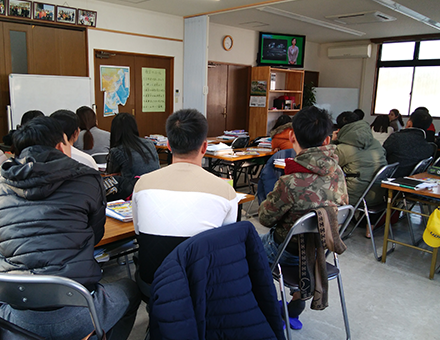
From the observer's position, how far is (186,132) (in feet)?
5.27

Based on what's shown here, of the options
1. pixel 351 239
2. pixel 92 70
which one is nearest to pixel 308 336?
pixel 351 239

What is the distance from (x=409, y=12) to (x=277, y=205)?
557cm

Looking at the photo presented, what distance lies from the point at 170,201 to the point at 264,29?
7.19 meters

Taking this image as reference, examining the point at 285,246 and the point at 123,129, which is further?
the point at 123,129

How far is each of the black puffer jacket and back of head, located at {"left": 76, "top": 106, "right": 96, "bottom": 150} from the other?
234 centimetres

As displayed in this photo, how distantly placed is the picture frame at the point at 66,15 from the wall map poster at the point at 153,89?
4.68ft

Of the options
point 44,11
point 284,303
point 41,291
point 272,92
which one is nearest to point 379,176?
point 284,303

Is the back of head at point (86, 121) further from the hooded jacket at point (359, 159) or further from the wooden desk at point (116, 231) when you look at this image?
the hooded jacket at point (359, 159)

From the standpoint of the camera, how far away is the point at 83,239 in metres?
1.41

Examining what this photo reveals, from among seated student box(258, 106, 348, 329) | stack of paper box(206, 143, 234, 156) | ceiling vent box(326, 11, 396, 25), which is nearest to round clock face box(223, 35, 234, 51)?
ceiling vent box(326, 11, 396, 25)

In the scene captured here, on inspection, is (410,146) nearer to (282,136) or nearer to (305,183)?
(282,136)

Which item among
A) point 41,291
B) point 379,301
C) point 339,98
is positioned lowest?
point 379,301

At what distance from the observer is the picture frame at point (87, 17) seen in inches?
215

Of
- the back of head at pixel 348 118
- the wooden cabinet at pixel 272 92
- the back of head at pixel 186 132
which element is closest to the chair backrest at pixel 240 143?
the back of head at pixel 348 118
